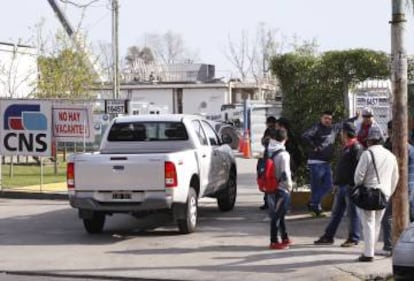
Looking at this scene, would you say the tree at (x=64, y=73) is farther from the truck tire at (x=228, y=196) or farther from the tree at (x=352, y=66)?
the tree at (x=352, y=66)

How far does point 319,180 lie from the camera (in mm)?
13883

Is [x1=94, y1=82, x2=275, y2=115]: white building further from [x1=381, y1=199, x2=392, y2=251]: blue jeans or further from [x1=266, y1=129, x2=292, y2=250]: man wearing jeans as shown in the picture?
[x1=381, y1=199, x2=392, y2=251]: blue jeans

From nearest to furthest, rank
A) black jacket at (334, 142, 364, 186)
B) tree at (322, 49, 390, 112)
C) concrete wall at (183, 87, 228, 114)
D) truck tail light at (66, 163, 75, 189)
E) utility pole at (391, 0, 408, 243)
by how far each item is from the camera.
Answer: utility pole at (391, 0, 408, 243), black jacket at (334, 142, 364, 186), truck tail light at (66, 163, 75, 189), tree at (322, 49, 390, 112), concrete wall at (183, 87, 228, 114)

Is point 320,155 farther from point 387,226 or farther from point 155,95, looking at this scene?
point 155,95

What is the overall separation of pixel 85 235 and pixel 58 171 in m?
12.5

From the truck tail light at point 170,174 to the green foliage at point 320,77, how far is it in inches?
146

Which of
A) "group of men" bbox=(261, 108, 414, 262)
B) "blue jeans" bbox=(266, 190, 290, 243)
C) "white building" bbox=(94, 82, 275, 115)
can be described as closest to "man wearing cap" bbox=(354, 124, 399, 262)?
"group of men" bbox=(261, 108, 414, 262)

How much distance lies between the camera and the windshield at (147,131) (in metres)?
14.0

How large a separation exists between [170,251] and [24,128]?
852cm

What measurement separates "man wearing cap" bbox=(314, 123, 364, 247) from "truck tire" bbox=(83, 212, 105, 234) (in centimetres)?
354

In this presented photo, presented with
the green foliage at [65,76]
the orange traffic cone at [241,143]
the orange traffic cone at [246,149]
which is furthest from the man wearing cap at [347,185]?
the orange traffic cone at [241,143]

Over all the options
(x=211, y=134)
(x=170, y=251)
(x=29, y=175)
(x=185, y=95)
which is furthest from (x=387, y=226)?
(x=185, y=95)

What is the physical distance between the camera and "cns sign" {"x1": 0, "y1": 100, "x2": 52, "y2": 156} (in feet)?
61.4

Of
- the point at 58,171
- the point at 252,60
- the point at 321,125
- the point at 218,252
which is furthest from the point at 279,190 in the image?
the point at 252,60
